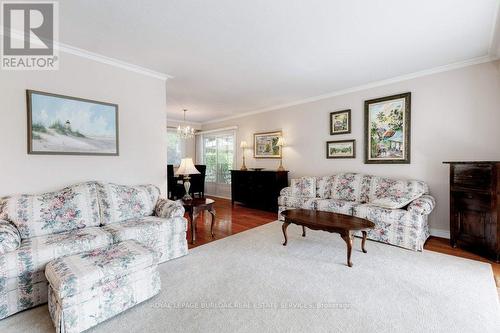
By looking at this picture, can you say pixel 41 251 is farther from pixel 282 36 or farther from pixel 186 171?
pixel 282 36

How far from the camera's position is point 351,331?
5.23ft

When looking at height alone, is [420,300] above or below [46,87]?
below

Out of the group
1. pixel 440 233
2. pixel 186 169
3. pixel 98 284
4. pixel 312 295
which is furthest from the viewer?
pixel 186 169

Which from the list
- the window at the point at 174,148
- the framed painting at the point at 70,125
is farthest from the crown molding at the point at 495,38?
the window at the point at 174,148

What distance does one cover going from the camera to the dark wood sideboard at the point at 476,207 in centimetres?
267

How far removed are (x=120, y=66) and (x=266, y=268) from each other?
126 inches

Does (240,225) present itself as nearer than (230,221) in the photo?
Yes

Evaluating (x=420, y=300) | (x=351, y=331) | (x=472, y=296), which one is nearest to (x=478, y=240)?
(x=472, y=296)

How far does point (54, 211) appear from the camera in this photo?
7.79 feet

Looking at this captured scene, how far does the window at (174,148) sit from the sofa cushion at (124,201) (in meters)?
4.27

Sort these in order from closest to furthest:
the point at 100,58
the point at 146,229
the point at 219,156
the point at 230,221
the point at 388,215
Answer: the point at 146,229, the point at 100,58, the point at 388,215, the point at 230,221, the point at 219,156

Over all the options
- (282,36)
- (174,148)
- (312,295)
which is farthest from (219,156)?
(312,295)

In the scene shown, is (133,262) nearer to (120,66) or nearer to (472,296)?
(120,66)

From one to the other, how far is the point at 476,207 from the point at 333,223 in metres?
1.78
